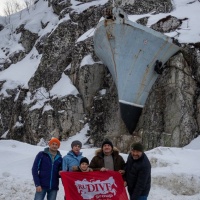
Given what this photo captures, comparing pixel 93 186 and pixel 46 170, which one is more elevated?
pixel 46 170

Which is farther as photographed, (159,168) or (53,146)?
(159,168)

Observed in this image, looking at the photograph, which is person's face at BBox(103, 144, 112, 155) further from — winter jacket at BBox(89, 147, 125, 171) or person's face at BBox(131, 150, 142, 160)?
person's face at BBox(131, 150, 142, 160)

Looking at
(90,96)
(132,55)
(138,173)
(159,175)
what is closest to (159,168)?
(159,175)

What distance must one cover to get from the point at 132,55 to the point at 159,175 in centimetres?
830

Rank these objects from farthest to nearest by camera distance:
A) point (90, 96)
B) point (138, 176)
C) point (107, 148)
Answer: point (90, 96)
point (107, 148)
point (138, 176)

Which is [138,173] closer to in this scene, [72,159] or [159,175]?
[72,159]

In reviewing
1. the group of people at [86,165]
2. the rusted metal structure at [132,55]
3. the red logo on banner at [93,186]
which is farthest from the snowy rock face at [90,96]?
the group of people at [86,165]

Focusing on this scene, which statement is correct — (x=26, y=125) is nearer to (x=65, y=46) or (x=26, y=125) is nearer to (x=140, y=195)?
(x=65, y=46)

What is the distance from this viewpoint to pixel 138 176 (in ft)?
14.9

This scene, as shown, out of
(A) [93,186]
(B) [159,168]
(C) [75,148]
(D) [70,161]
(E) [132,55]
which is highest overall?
(E) [132,55]

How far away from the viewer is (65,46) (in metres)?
23.3

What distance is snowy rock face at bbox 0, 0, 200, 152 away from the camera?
14750 mm

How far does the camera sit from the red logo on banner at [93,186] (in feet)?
16.0

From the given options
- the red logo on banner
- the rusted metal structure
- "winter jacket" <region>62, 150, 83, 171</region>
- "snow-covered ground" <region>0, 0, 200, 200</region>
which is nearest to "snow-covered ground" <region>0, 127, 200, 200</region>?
"snow-covered ground" <region>0, 0, 200, 200</region>
